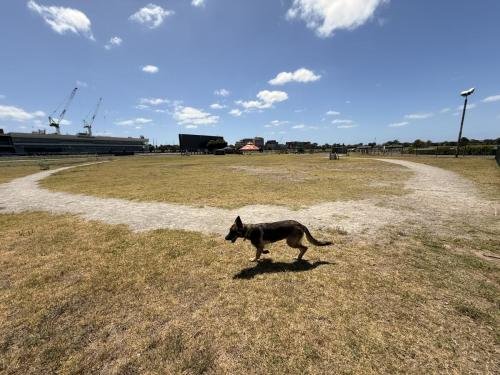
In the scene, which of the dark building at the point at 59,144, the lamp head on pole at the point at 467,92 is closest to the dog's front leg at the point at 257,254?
the lamp head on pole at the point at 467,92

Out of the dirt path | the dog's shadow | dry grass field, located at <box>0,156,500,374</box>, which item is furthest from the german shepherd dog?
the dirt path

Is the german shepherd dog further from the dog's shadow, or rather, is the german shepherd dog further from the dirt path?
the dirt path

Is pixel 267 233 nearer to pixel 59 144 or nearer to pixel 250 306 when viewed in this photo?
pixel 250 306

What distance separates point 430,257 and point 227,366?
5550 mm

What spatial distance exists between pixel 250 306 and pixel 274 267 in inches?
62.3

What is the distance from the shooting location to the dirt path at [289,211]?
29.8 feet

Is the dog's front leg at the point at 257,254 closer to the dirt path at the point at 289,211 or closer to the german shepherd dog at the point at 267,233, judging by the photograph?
the german shepherd dog at the point at 267,233

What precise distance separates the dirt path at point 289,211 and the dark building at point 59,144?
106m

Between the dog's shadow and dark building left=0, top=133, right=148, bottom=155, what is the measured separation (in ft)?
380

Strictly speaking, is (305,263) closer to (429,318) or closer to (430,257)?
(429,318)

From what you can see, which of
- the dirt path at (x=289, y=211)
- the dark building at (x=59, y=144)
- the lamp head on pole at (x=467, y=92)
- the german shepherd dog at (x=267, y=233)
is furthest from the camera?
the dark building at (x=59, y=144)

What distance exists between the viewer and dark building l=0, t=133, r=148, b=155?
11084cm

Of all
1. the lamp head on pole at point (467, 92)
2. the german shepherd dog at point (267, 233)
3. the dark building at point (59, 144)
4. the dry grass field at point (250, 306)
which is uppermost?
the lamp head on pole at point (467, 92)

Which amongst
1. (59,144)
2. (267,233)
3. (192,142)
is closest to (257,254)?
(267,233)
